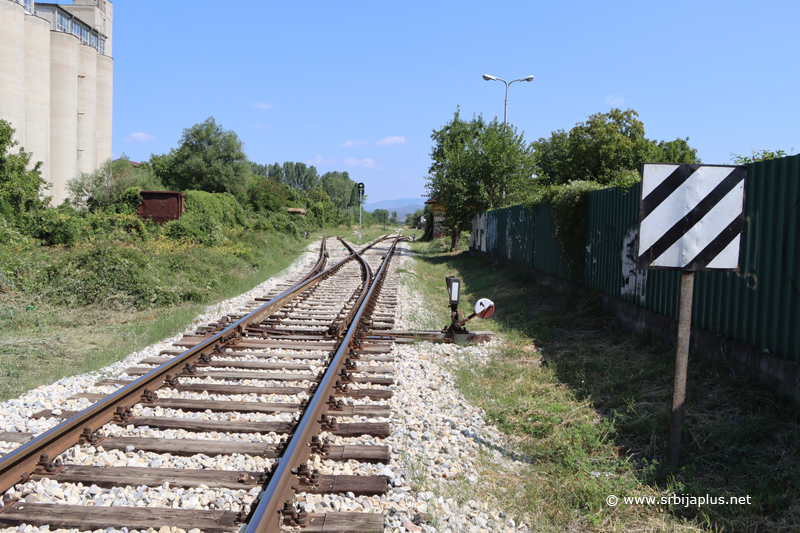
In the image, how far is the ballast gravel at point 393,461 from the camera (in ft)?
9.73

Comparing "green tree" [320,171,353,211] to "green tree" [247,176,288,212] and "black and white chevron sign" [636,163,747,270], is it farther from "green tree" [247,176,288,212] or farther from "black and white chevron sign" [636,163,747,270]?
"black and white chevron sign" [636,163,747,270]

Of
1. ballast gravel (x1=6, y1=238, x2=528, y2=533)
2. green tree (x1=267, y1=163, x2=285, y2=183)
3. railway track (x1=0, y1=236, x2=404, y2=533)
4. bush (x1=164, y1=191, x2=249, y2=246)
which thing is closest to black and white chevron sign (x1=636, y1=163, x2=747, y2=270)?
ballast gravel (x1=6, y1=238, x2=528, y2=533)

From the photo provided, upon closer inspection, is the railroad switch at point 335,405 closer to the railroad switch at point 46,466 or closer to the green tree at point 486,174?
the railroad switch at point 46,466

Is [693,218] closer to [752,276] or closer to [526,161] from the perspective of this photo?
[752,276]

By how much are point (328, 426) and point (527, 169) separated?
73.1 ft

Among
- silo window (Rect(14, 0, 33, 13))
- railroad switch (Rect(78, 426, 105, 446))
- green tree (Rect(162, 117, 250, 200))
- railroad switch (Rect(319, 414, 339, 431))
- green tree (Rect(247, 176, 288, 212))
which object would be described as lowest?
railroad switch (Rect(78, 426, 105, 446))

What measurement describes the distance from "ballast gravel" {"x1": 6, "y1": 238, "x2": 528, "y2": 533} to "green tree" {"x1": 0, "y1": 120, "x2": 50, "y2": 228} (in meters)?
14.5

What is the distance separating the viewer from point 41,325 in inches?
301

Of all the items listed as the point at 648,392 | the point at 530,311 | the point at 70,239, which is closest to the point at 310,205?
the point at 70,239

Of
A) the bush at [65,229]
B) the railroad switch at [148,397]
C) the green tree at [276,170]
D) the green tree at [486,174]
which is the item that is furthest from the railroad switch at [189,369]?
the green tree at [276,170]

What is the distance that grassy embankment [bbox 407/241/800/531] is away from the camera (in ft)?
10.3

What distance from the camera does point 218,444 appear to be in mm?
3629

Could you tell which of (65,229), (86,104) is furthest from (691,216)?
(86,104)

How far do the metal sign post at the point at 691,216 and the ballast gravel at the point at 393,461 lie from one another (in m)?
1.74
